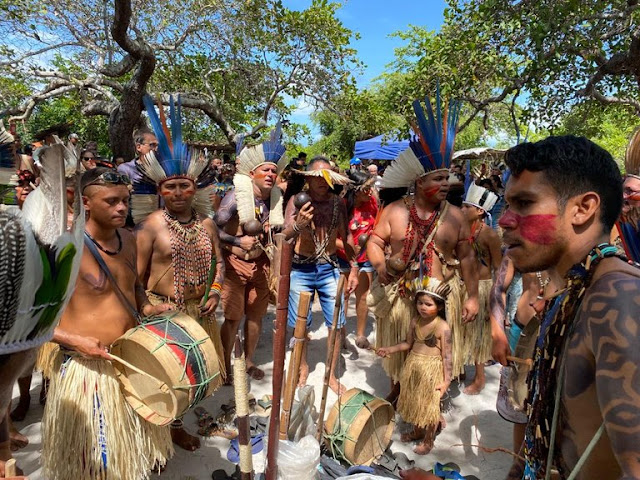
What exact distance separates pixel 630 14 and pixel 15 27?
1279cm

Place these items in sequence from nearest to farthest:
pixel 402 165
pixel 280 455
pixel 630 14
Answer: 1. pixel 280 455
2. pixel 402 165
3. pixel 630 14

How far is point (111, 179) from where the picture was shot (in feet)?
8.54

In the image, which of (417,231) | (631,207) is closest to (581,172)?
(631,207)

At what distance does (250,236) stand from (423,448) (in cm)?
235

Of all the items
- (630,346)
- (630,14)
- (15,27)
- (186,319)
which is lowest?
(186,319)

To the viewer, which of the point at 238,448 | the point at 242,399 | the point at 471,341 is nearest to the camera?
the point at 242,399

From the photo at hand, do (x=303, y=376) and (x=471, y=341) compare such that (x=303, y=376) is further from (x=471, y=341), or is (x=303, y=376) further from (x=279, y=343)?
(x=279, y=343)

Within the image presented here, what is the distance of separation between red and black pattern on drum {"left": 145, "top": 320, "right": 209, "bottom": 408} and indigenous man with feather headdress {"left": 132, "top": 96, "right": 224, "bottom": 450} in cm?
87

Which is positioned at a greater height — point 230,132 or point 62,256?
point 230,132

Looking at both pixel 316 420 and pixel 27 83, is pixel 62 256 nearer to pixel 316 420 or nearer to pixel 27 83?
pixel 316 420

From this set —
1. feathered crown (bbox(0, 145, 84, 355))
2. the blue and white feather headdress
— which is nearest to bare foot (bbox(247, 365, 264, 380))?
the blue and white feather headdress

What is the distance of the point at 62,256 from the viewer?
100 cm

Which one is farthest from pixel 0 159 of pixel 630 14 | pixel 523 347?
pixel 630 14

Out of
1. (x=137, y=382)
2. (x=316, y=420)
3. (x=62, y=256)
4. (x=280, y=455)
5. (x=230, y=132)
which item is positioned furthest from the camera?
(x=230, y=132)
